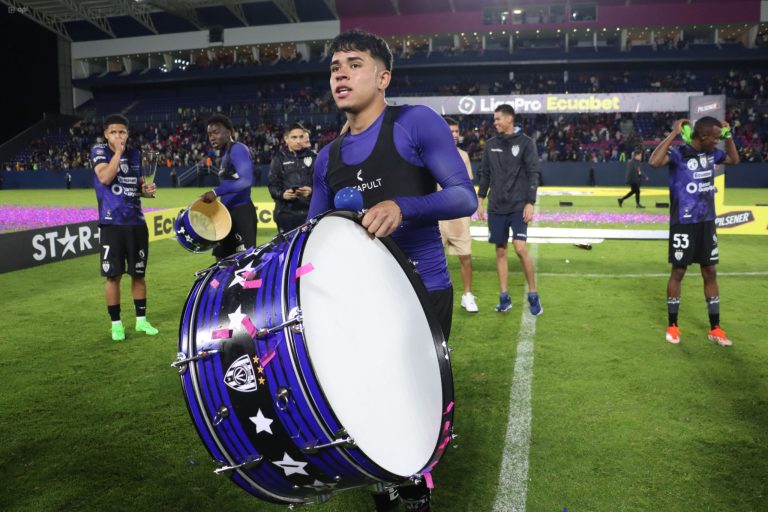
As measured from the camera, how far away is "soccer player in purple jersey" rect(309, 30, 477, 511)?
227 cm

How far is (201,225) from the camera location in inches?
182

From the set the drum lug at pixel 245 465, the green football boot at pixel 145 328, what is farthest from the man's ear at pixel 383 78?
the green football boot at pixel 145 328

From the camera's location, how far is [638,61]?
128 feet

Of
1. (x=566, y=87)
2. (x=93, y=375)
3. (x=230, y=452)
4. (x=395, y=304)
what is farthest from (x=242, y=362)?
(x=566, y=87)

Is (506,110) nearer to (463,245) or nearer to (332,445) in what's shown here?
(463,245)

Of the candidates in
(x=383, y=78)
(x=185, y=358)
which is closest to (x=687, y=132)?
(x=383, y=78)

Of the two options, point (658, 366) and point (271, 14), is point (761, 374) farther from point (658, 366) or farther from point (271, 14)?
point (271, 14)

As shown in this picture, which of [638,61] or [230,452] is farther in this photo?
[638,61]

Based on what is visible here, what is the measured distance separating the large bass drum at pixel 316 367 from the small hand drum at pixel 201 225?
2422mm

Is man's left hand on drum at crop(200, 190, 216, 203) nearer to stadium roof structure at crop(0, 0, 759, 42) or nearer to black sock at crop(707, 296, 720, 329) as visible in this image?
black sock at crop(707, 296, 720, 329)

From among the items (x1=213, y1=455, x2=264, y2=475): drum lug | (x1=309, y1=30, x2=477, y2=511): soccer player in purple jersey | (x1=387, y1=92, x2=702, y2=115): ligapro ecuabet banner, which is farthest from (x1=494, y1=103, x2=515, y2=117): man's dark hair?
(x1=387, y1=92, x2=702, y2=115): ligapro ecuabet banner

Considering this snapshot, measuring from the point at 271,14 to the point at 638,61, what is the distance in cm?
2671

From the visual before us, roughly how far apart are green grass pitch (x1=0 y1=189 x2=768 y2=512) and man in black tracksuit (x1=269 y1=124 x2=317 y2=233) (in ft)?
5.95

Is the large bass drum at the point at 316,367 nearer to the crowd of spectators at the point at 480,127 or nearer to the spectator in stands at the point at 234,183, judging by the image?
the spectator in stands at the point at 234,183
